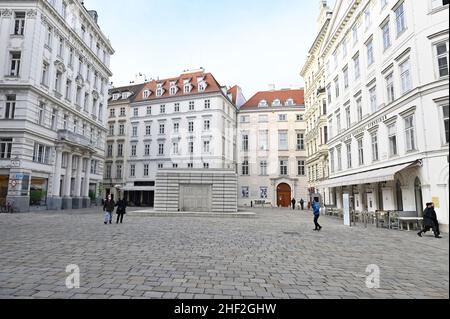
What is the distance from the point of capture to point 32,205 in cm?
2819

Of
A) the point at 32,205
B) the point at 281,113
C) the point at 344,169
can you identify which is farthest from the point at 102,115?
the point at 344,169

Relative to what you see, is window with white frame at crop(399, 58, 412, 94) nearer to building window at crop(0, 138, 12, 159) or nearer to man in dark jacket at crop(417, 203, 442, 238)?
man in dark jacket at crop(417, 203, 442, 238)

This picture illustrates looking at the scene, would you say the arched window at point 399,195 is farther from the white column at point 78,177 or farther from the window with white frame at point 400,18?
the white column at point 78,177

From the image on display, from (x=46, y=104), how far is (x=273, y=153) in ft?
119

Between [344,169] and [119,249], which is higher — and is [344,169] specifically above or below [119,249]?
above

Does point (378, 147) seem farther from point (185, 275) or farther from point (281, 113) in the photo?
point (281, 113)

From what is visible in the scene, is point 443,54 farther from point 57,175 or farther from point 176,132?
point 176,132

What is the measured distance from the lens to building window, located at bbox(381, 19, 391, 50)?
1952cm

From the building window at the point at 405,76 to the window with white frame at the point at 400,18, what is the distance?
79.4 inches

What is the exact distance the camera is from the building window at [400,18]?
1744cm

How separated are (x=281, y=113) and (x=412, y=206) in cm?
3845

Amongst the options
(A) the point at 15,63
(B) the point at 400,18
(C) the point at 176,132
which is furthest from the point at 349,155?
(A) the point at 15,63

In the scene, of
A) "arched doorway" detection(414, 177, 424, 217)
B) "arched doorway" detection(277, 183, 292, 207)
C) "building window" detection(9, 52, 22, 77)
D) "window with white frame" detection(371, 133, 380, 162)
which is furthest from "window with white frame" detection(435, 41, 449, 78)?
"arched doorway" detection(277, 183, 292, 207)

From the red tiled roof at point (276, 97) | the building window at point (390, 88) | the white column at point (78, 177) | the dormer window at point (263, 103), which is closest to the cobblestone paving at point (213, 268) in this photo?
the building window at point (390, 88)
